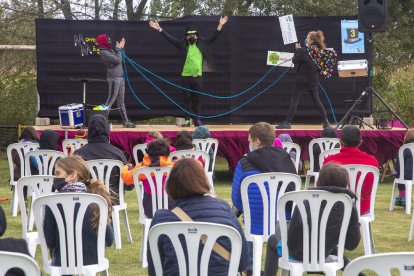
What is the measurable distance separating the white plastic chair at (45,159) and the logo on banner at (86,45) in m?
6.18

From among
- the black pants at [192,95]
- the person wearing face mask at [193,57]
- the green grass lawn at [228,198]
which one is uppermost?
the person wearing face mask at [193,57]

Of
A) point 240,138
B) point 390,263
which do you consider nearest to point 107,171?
point 390,263

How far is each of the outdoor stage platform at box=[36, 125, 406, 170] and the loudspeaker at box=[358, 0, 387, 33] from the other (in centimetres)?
158

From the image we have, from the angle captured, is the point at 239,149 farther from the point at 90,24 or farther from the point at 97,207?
the point at 97,207

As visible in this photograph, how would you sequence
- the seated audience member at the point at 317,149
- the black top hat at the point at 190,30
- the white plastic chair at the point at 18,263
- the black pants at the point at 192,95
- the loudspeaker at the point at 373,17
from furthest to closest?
the black pants at the point at 192,95 < the black top hat at the point at 190,30 < the loudspeaker at the point at 373,17 < the seated audience member at the point at 317,149 < the white plastic chair at the point at 18,263

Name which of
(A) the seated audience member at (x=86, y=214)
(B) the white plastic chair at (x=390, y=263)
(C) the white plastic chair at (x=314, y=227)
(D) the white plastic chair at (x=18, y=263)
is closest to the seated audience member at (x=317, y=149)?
(C) the white plastic chair at (x=314, y=227)

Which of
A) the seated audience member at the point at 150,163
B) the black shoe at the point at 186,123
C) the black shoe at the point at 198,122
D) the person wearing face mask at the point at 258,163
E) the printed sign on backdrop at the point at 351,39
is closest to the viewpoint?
the person wearing face mask at the point at 258,163

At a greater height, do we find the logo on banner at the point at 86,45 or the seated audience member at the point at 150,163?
the logo on banner at the point at 86,45

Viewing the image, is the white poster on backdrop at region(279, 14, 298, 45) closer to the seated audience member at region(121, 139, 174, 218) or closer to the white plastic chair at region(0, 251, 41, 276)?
the seated audience member at region(121, 139, 174, 218)

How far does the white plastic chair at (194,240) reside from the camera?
168 inches

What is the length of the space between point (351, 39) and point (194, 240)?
11.9 m

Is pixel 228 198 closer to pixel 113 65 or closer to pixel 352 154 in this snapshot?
pixel 113 65

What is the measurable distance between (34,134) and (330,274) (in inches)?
241

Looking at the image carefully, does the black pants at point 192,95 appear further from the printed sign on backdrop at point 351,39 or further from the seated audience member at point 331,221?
the seated audience member at point 331,221
